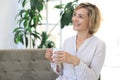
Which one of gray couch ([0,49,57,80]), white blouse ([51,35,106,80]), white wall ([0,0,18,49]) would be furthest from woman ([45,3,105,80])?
white wall ([0,0,18,49])

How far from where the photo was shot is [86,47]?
5.78 ft

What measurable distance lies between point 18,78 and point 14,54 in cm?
25

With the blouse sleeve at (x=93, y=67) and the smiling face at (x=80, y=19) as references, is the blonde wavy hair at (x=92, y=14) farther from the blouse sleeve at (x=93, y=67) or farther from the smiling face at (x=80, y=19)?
the blouse sleeve at (x=93, y=67)

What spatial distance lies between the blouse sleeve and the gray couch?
852 mm

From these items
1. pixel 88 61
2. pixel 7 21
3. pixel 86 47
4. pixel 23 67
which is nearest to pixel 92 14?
pixel 86 47

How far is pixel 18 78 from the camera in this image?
2.47 meters

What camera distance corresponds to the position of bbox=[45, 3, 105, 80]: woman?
168cm

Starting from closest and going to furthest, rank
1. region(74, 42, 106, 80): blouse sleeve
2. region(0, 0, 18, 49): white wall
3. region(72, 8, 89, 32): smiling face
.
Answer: region(74, 42, 106, 80): blouse sleeve → region(72, 8, 89, 32): smiling face → region(0, 0, 18, 49): white wall

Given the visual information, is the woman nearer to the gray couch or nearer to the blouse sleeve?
the blouse sleeve

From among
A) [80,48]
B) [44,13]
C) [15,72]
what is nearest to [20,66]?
[15,72]

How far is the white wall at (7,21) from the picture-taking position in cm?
329

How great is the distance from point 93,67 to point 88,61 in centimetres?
6

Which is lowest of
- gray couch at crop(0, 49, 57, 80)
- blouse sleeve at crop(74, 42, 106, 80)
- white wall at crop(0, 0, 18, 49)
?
gray couch at crop(0, 49, 57, 80)

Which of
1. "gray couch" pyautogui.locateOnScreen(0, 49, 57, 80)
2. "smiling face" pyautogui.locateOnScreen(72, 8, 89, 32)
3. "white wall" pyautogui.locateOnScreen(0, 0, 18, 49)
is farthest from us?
"white wall" pyautogui.locateOnScreen(0, 0, 18, 49)
